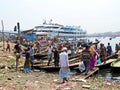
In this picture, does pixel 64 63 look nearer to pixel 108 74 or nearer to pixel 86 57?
pixel 86 57

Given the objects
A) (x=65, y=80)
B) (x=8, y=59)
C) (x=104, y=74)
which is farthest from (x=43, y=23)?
(x=65, y=80)

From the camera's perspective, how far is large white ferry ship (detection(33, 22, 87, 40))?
65812 millimetres

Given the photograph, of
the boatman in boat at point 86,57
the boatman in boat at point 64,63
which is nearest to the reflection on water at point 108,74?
the boatman in boat at point 86,57

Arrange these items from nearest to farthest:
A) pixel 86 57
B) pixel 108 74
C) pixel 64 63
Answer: pixel 64 63, pixel 86 57, pixel 108 74

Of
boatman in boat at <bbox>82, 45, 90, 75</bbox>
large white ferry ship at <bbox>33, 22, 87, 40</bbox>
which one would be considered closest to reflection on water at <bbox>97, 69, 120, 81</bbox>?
boatman in boat at <bbox>82, 45, 90, 75</bbox>

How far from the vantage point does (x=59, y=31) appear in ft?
233

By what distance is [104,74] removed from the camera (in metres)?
21.4

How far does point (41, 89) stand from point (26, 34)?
4400 cm

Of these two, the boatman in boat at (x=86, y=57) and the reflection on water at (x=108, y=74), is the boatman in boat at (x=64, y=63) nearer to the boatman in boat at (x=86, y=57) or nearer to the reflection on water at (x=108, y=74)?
the boatman in boat at (x=86, y=57)

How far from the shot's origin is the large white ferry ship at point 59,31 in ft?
216

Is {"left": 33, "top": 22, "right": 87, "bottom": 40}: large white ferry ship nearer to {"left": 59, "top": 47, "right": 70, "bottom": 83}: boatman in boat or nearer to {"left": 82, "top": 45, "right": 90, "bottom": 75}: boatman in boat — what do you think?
{"left": 82, "top": 45, "right": 90, "bottom": 75}: boatman in boat

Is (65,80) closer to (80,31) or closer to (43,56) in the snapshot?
(43,56)

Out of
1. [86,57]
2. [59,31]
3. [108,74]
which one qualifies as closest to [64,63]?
[86,57]

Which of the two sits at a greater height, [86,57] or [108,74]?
[86,57]
